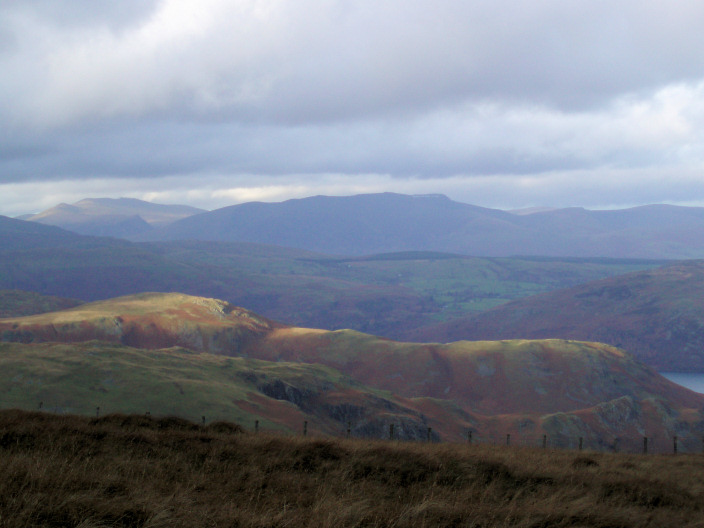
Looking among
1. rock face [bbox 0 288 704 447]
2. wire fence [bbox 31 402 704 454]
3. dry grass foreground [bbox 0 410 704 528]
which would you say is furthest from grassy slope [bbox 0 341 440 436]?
dry grass foreground [bbox 0 410 704 528]

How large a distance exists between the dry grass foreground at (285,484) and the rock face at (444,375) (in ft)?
295

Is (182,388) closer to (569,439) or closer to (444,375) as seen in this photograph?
(569,439)

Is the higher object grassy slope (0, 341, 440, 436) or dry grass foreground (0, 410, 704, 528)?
dry grass foreground (0, 410, 704, 528)

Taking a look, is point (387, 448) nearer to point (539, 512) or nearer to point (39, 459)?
point (539, 512)

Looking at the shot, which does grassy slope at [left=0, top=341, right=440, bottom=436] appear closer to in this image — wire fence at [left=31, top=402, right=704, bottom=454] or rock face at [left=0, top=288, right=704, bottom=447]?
rock face at [left=0, top=288, right=704, bottom=447]

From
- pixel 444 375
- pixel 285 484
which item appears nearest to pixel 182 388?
pixel 285 484

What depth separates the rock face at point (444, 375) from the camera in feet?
383

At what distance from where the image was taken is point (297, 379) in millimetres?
114812

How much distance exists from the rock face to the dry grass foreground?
90.0 meters

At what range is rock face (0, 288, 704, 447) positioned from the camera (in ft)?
383

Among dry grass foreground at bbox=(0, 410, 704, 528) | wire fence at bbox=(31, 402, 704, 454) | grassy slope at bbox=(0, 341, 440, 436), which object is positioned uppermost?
dry grass foreground at bbox=(0, 410, 704, 528)

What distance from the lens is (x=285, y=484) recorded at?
1498cm

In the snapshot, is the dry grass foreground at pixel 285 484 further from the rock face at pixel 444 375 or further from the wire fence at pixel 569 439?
the rock face at pixel 444 375

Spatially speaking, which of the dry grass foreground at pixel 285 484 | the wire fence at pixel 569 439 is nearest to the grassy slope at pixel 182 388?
the wire fence at pixel 569 439
